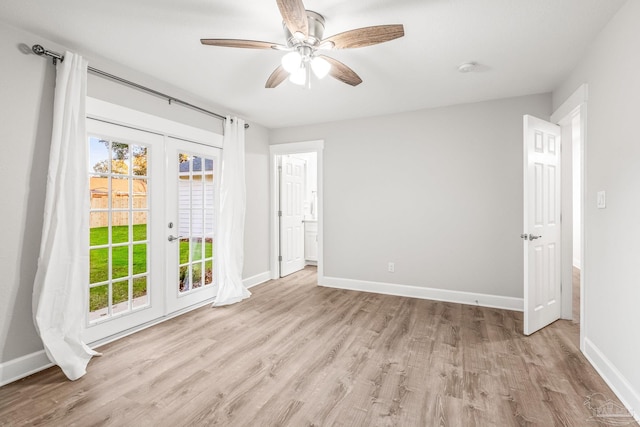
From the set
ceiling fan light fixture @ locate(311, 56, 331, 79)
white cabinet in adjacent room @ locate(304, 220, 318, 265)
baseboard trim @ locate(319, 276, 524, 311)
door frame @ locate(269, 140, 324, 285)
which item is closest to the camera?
ceiling fan light fixture @ locate(311, 56, 331, 79)

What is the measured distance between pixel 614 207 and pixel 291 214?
4232mm

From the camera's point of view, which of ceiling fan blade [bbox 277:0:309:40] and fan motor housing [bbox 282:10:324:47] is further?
fan motor housing [bbox 282:10:324:47]

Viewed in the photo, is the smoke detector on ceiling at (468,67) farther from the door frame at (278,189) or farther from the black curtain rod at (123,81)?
the black curtain rod at (123,81)

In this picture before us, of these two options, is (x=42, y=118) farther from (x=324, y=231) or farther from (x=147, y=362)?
(x=324, y=231)

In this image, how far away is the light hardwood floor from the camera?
1.82m

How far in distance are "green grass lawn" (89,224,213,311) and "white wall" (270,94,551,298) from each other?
8.23 ft

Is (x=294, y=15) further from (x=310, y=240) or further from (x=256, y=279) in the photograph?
(x=310, y=240)

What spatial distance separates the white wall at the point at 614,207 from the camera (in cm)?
185

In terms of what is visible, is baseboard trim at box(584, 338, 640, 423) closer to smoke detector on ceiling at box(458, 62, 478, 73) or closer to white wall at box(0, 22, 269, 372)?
smoke detector on ceiling at box(458, 62, 478, 73)

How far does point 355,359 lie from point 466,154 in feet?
9.28

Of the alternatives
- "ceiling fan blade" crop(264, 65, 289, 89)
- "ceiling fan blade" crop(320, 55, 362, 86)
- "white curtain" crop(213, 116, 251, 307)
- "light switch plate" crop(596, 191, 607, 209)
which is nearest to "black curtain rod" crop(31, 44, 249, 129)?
"white curtain" crop(213, 116, 251, 307)

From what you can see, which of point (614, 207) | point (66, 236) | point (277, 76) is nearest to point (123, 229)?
point (66, 236)

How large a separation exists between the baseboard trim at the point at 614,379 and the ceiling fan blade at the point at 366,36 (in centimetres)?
255

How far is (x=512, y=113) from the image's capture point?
3.60 meters
